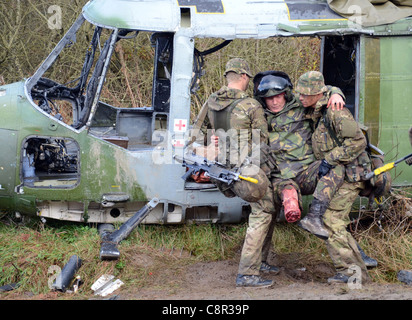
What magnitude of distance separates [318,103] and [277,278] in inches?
67.1

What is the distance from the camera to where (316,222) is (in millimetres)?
4512

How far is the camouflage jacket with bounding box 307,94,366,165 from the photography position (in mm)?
4504

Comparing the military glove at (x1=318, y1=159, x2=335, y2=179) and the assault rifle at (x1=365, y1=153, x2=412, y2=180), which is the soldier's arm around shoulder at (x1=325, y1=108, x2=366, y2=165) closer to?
the military glove at (x1=318, y1=159, x2=335, y2=179)

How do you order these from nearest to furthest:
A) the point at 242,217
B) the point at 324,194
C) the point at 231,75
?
the point at 324,194, the point at 231,75, the point at 242,217

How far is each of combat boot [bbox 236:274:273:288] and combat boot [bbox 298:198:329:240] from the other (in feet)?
1.98

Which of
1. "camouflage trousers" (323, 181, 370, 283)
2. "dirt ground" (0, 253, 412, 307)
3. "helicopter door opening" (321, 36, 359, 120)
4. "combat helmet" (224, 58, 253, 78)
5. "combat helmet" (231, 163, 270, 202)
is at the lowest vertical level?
"dirt ground" (0, 253, 412, 307)

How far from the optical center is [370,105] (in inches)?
218

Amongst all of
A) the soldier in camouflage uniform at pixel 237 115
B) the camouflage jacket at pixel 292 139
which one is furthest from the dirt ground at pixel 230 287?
the camouflage jacket at pixel 292 139

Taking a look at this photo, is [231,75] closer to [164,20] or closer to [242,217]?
[164,20]

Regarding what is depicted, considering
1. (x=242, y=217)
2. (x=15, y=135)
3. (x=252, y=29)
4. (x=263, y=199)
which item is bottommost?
(x=242, y=217)

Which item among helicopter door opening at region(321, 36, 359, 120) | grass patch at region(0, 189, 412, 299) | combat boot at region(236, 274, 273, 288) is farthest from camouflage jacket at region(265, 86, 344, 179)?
helicopter door opening at region(321, 36, 359, 120)

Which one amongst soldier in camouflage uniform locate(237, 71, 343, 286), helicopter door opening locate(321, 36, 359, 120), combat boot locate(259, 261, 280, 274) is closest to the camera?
soldier in camouflage uniform locate(237, 71, 343, 286)

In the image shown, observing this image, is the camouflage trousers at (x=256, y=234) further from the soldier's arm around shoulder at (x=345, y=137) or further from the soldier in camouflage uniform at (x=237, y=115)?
the soldier's arm around shoulder at (x=345, y=137)

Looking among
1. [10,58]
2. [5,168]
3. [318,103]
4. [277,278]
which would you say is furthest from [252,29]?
[10,58]
